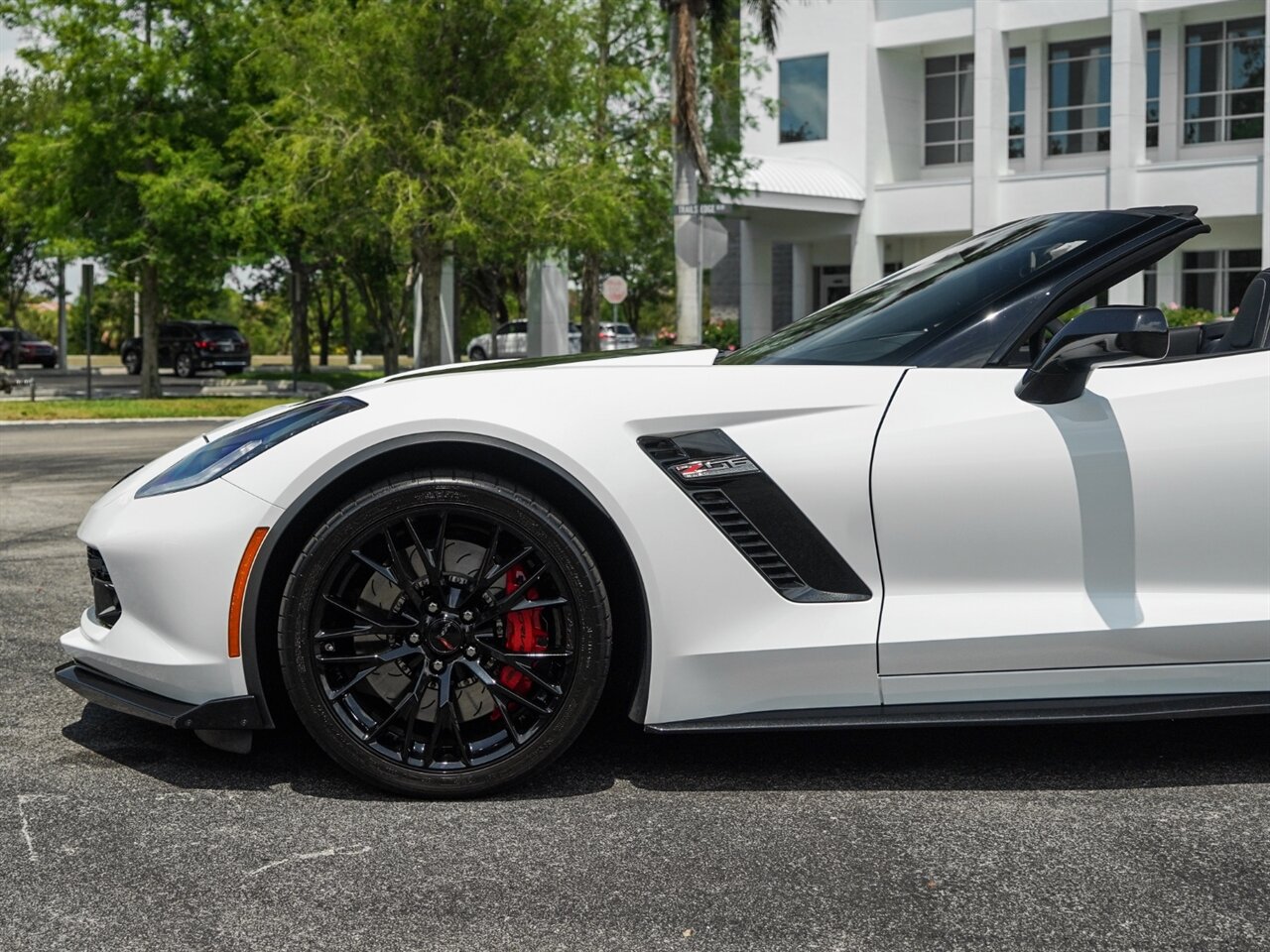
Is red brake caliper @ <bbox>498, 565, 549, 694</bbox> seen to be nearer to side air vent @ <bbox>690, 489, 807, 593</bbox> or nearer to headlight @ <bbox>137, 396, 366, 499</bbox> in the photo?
side air vent @ <bbox>690, 489, 807, 593</bbox>

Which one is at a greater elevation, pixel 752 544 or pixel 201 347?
pixel 201 347

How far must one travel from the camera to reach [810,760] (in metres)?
3.91

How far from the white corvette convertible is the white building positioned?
29811 millimetres

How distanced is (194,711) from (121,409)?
2351cm

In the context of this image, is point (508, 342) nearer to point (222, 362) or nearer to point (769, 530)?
point (222, 362)

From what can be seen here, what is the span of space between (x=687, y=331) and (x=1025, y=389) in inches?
885

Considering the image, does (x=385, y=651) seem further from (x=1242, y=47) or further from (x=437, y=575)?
(x=1242, y=47)

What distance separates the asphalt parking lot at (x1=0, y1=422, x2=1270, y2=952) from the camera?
2787 millimetres

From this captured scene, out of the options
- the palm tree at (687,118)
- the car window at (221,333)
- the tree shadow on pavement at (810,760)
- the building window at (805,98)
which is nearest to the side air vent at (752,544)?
the tree shadow on pavement at (810,760)

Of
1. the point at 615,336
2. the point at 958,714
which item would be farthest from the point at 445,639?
the point at 615,336

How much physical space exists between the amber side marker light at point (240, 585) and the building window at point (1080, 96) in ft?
117

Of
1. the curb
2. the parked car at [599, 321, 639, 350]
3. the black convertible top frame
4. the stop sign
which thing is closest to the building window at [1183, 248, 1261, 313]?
the stop sign

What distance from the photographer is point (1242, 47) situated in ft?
113

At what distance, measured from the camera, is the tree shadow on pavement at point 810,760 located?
12.1 feet
